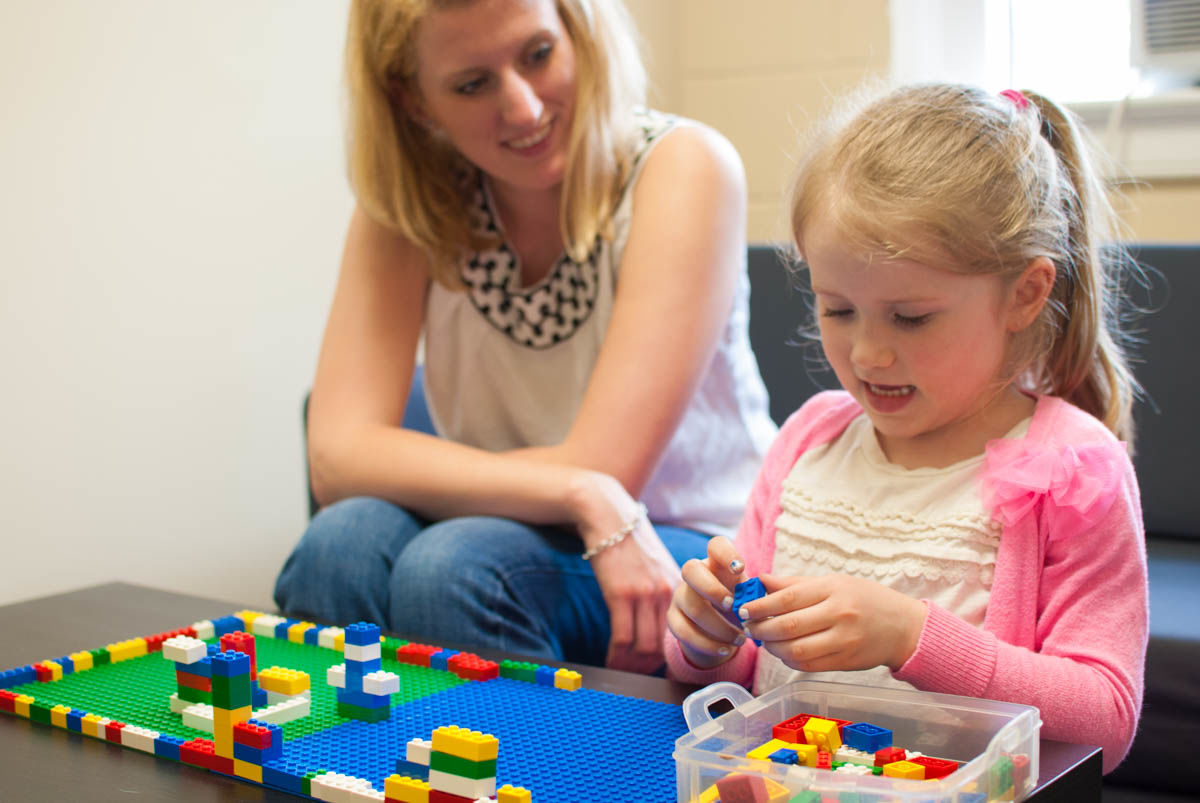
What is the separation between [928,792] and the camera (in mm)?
577

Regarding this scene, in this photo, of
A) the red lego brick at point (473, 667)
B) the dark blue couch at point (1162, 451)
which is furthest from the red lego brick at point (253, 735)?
the dark blue couch at point (1162, 451)

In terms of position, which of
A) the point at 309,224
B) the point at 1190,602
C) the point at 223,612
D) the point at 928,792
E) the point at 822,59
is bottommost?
the point at 1190,602

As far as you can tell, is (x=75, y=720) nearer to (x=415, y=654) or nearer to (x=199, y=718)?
(x=199, y=718)

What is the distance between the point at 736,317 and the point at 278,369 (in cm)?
98

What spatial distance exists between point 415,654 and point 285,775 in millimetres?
269

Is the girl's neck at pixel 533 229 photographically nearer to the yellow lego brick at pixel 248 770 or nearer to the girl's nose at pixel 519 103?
the girl's nose at pixel 519 103

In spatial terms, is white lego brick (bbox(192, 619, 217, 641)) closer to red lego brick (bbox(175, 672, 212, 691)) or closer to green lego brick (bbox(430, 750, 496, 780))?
red lego brick (bbox(175, 672, 212, 691))

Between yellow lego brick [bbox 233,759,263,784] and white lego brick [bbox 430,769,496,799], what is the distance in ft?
0.47

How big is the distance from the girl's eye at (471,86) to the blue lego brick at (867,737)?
865 millimetres

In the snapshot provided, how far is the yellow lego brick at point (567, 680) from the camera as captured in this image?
3.03ft

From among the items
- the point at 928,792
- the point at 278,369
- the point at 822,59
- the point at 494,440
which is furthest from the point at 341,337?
the point at 822,59

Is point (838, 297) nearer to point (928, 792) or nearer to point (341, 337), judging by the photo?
point (928, 792)

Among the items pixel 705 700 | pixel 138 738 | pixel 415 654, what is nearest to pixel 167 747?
pixel 138 738

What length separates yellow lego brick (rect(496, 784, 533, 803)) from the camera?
64 centimetres
